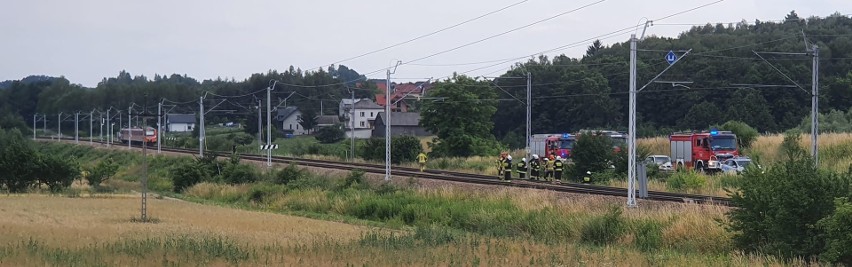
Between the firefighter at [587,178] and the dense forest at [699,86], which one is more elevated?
the dense forest at [699,86]

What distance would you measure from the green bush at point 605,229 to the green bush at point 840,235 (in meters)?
7.77

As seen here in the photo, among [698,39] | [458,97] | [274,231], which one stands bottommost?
[274,231]

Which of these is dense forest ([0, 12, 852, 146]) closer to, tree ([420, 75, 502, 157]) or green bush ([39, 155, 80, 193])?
tree ([420, 75, 502, 157])

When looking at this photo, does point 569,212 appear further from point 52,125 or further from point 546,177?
point 52,125

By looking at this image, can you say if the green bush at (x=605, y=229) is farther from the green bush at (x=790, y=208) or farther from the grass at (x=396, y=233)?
the green bush at (x=790, y=208)

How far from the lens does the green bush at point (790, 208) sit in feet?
63.4

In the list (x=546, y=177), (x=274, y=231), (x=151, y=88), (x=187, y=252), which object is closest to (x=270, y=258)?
(x=187, y=252)

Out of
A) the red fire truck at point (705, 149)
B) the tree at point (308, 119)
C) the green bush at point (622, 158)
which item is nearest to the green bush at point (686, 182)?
the green bush at point (622, 158)

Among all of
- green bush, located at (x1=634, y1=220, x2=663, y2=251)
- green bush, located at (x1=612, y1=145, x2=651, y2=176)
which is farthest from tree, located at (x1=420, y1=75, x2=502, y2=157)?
green bush, located at (x1=634, y1=220, x2=663, y2=251)

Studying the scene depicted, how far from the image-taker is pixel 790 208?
64.3ft

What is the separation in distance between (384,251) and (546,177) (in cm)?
2915

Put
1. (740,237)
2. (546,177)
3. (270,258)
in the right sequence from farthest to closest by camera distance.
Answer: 1. (546,177)
2. (740,237)
3. (270,258)

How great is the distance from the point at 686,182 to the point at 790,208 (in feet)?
75.0

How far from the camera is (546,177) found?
49.6 m
